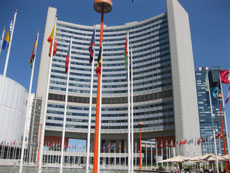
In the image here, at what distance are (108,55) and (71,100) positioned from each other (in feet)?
95.0

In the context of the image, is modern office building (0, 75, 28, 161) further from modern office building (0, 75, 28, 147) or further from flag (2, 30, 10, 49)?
flag (2, 30, 10, 49)

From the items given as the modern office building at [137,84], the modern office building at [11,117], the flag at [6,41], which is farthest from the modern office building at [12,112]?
the flag at [6,41]

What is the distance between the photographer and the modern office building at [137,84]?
8944cm

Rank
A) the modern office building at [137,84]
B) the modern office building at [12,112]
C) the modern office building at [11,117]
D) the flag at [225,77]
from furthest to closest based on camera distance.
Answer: the modern office building at [137,84] → the modern office building at [12,112] → the modern office building at [11,117] → the flag at [225,77]

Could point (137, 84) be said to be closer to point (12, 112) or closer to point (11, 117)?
point (12, 112)

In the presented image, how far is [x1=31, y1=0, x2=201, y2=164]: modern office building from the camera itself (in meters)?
89.4

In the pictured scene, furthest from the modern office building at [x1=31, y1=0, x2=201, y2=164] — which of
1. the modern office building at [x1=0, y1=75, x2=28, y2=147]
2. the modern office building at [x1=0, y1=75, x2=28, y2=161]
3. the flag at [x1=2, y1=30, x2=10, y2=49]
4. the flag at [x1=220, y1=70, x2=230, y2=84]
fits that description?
the flag at [x1=2, y1=30, x2=10, y2=49]

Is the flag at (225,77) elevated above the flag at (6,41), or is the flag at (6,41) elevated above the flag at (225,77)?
the flag at (6,41)

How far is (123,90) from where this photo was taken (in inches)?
4215

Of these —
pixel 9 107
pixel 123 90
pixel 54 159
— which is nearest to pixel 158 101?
pixel 123 90

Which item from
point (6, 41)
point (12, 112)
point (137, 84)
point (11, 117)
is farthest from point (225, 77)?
point (137, 84)

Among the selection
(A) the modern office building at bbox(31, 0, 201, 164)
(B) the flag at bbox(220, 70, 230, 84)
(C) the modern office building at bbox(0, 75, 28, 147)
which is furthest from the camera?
(A) the modern office building at bbox(31, 0, 201, 164)

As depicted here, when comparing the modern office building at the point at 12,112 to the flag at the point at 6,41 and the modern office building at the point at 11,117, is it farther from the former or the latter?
Answer: the flag at the point at 6,41

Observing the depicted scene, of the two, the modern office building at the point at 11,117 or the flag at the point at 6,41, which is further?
the modern office building at the point at 11,117
